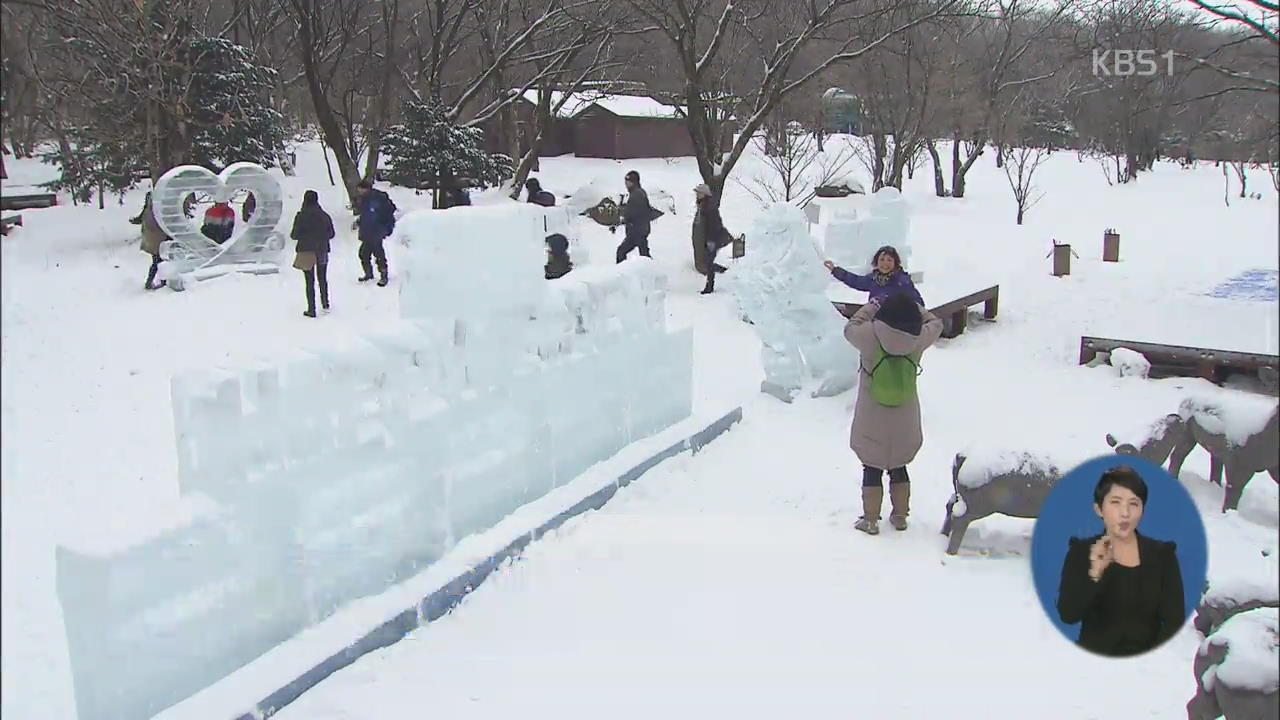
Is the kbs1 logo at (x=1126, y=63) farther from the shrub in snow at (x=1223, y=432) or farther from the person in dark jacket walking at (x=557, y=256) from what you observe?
the person in dark jacket walking at (x=557, y=256)

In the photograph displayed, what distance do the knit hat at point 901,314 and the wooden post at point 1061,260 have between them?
9.37 m

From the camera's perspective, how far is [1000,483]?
4.91 meters

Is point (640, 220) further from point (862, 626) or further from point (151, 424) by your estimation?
point (862, 626)

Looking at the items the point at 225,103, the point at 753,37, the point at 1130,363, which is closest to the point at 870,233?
the point at 1130,363

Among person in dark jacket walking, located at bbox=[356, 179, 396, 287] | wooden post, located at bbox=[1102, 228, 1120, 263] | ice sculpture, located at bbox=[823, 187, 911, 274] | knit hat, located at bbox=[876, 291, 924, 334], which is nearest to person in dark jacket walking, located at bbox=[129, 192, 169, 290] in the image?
person in dark jacket walking, located at bbox=[356, 179, 396, 287]

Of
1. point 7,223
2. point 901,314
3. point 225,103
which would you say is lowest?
point 901,314

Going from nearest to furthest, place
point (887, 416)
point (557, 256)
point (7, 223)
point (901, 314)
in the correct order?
point (7, 223), point (901, 314), point (887, 416), point (557, 256)

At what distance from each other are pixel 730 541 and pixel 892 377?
1.17 meters

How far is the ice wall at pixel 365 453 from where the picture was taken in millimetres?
3619

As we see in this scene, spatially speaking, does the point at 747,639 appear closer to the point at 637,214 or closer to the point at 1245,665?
the point at 1245,665

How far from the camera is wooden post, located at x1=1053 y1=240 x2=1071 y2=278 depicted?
45.1 feet

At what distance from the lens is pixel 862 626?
434 cm

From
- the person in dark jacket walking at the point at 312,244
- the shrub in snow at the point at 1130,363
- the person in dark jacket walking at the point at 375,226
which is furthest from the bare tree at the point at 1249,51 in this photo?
the person in dark jacket walking at the point at 375,226

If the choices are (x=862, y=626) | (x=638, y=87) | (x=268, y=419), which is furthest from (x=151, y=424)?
→ (x=638, y=87)
